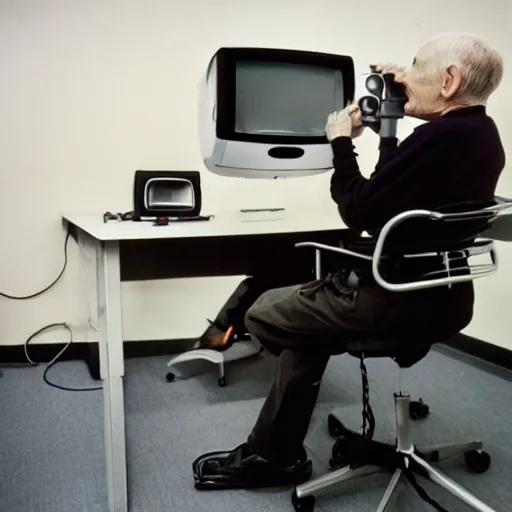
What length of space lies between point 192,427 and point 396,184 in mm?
1240

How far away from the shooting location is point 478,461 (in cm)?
178

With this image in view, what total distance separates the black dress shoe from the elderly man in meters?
0.11

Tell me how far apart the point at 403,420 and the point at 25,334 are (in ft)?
6.22

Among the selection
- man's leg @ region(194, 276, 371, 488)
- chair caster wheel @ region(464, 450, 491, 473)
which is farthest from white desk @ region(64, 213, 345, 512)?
chair caster wheel @ region(464, 450, 491, 473)

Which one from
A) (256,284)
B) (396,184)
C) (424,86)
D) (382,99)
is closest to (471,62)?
(424,86)

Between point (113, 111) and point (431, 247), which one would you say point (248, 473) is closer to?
point (431, 247)

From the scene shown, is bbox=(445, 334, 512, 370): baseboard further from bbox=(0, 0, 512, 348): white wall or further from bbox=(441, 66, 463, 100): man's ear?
bbox=(441, 66, 463, 100): man's ear

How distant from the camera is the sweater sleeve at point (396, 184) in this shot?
126 cm

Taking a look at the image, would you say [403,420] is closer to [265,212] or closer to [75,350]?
[265,212]

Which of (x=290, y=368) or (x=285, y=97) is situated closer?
(x=290, y=368)

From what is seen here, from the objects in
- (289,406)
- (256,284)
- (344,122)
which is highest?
(344,122)

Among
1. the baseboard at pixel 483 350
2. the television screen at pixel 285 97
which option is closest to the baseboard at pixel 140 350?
the baseboard at pixel 483 350

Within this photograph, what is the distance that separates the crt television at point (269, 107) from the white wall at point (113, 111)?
100 centimetres

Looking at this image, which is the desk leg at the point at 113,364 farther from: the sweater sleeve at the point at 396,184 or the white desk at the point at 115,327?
the sweater sleeve at the point at 396,184
